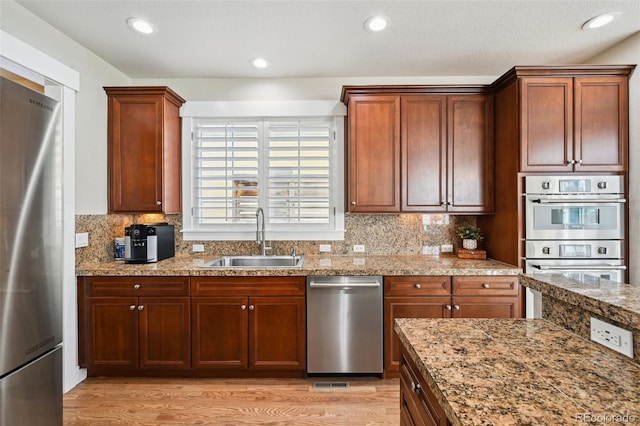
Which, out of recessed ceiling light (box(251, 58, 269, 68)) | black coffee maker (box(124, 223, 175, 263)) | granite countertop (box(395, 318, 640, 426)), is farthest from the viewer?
recessed ceiling light (box(251, 58, 269, 68))

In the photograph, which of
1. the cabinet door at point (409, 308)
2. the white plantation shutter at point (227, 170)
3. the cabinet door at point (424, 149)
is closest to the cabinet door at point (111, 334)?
the white plantation shutter at point (227, 170)

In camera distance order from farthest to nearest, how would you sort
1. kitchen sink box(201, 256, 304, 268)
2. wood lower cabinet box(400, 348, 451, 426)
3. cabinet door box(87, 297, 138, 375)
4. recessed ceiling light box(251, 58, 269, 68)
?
kitchen sink box(201, 256, 304, 268)
recessed ceiling light box(251, 58, 269, 68)
cabinet door box(87, 297, 138, 375)
wood lower cabinet box(400, 348, 451, 426)

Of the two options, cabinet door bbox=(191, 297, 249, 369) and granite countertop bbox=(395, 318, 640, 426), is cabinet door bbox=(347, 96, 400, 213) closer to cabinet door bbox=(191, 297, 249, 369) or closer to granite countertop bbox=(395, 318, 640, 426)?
cabinet door bbox=(191, 297, 249, 369)

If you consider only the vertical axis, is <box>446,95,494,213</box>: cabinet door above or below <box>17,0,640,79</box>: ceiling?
below

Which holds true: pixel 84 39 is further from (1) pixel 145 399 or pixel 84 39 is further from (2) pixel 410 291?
(2) pixel 410 291

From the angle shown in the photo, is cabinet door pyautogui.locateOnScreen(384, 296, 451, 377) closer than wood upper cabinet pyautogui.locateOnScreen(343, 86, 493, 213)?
→ Yes

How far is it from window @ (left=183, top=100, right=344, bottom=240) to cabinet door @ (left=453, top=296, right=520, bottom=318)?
4.12 ft

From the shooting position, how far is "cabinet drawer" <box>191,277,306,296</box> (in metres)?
2.59

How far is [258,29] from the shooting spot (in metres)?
2.44

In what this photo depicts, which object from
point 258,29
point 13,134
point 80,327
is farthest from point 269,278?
point 258,29

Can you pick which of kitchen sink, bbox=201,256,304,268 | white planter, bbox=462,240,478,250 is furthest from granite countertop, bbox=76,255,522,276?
kitchen sink, bbox=201,256,304,268

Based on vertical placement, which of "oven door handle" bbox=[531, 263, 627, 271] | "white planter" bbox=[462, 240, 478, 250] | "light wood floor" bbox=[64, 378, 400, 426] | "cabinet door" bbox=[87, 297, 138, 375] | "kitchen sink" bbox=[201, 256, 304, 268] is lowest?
"light wood floor" bbox=[64, 378, 400, 426]

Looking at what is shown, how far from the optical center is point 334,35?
8.27ft

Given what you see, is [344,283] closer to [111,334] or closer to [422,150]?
[422,150]
